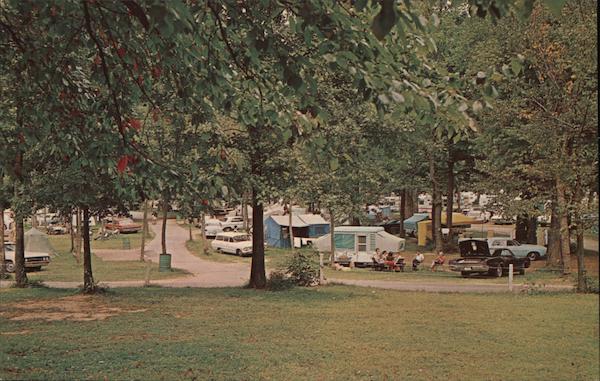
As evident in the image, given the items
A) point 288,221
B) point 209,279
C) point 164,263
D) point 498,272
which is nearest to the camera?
point 498,272

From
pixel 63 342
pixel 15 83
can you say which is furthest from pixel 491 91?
pixel 63 342

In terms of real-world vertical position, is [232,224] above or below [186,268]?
above

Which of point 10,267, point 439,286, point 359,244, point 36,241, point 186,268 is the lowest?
point 186,268

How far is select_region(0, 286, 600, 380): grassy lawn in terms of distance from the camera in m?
9.34

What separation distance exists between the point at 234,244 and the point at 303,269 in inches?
846

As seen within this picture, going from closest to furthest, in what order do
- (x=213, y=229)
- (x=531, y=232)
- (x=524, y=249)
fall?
(x=524, y=249), (x=531, y=232), (x=213, y=229)

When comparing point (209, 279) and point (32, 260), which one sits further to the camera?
point (32, 260)

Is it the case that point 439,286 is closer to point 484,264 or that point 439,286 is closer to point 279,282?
point 484,264

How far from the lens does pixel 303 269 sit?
78.1ft

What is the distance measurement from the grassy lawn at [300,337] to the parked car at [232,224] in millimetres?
36862

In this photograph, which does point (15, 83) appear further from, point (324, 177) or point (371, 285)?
point (371, 285)

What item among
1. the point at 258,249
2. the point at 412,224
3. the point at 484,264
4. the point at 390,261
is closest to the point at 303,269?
the point at 258,249

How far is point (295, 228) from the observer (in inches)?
1879

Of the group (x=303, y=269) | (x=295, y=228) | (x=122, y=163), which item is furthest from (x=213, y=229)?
(x=122, y=163)
